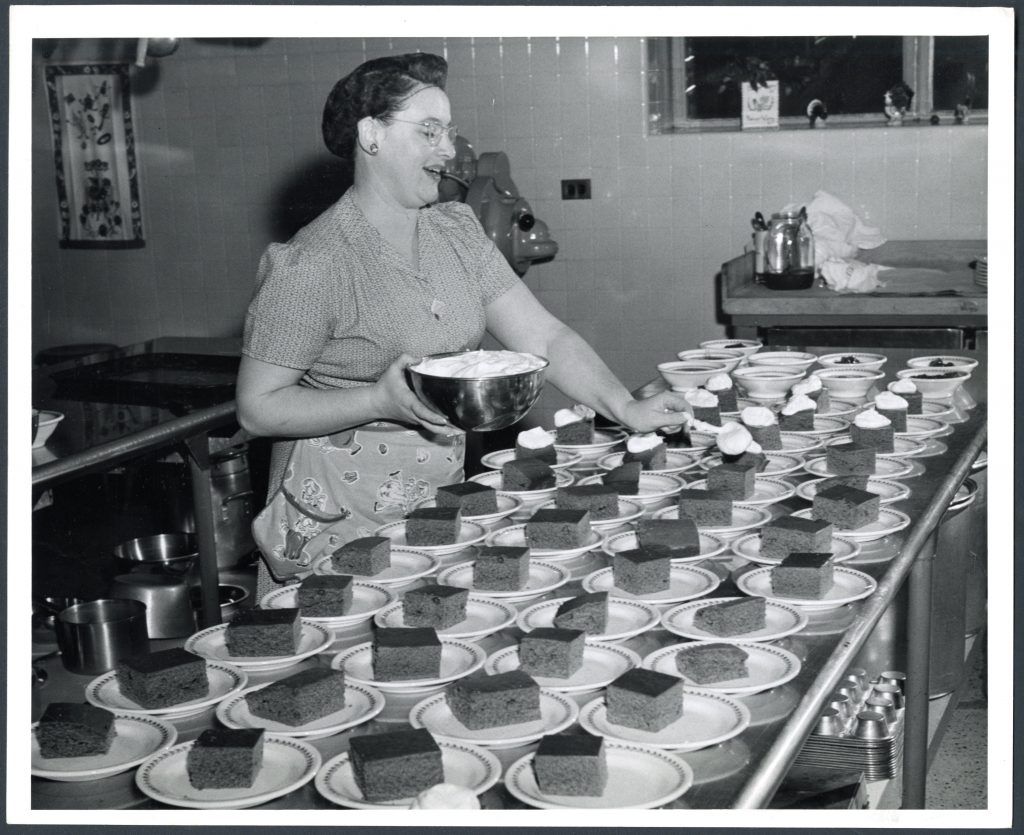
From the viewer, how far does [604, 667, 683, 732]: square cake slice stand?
1.54m

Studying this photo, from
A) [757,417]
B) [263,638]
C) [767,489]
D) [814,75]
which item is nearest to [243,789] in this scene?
[263,638]

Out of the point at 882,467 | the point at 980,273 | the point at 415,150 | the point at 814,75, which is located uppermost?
the point at 814,75

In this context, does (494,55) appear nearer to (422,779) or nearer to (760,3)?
(760,3)

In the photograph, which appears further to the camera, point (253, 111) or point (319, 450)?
point (253, 111)

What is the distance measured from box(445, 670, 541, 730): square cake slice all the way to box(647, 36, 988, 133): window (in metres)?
5.02

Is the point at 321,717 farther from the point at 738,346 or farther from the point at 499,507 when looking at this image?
the point at 738,346

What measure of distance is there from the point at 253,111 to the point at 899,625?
4.93 metres

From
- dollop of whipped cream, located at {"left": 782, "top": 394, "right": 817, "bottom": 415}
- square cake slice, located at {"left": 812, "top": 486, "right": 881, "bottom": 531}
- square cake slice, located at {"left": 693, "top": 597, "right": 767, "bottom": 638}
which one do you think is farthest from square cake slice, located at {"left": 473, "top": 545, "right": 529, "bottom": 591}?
dollop of whipped cream, located at {"left": 782, "top": 394, "right": 817, "bottom": 415}

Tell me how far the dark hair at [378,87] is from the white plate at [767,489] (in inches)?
39.8

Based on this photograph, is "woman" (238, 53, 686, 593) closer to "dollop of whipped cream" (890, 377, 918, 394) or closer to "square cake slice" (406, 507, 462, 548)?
"square cake slice" (406, 507, 462, 548)

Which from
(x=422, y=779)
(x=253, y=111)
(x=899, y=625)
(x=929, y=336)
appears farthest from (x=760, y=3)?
(x=253, y=111)

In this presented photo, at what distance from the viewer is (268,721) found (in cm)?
160

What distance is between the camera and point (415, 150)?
2.42 metres

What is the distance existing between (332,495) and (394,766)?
3.99ft
